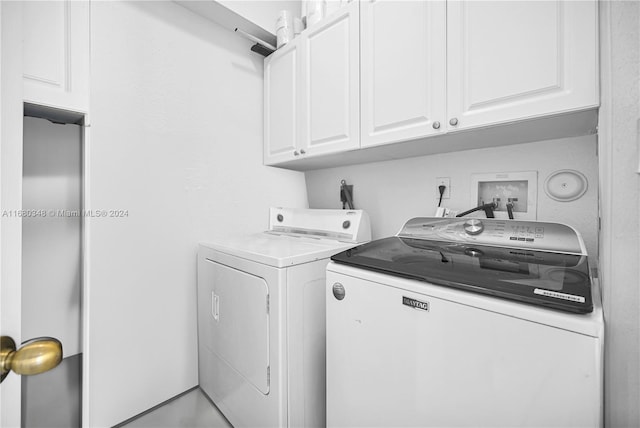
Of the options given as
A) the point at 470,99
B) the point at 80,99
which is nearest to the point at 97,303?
the point at 80,99

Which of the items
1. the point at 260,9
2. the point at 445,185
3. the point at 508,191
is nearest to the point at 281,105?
the point at 260,9

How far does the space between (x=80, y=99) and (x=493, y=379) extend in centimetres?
194

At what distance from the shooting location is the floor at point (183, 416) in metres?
1.48

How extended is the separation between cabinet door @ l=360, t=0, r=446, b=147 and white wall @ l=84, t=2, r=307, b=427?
3.17 feet

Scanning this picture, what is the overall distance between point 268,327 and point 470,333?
2.63 ft

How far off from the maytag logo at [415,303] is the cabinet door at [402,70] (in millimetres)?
796

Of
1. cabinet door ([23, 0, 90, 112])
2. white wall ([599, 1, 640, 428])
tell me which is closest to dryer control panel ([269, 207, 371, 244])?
white wall ([599, 1, 640, 428])

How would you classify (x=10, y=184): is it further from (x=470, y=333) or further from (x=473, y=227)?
(x=473, y=227)

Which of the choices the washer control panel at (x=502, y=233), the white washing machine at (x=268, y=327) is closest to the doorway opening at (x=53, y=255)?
the white washing machine at (x=268, y=327)

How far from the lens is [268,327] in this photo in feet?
3.87

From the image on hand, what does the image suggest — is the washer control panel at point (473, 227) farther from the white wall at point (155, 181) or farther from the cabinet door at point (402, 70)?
the white wall at point (155, 181)

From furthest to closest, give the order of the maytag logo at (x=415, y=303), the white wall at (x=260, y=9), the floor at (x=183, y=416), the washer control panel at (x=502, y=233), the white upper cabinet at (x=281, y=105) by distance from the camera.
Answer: the white upper cabinet at (x=281, y=105)
the white wall at (x=260, y=9)
the floor at (x=183, y=416)
the washer control panel at (x=502, y=233)
the maytag logo at (x=415, y=303)

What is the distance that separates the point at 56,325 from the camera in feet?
4.36

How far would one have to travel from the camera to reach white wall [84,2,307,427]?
1.37 meters
